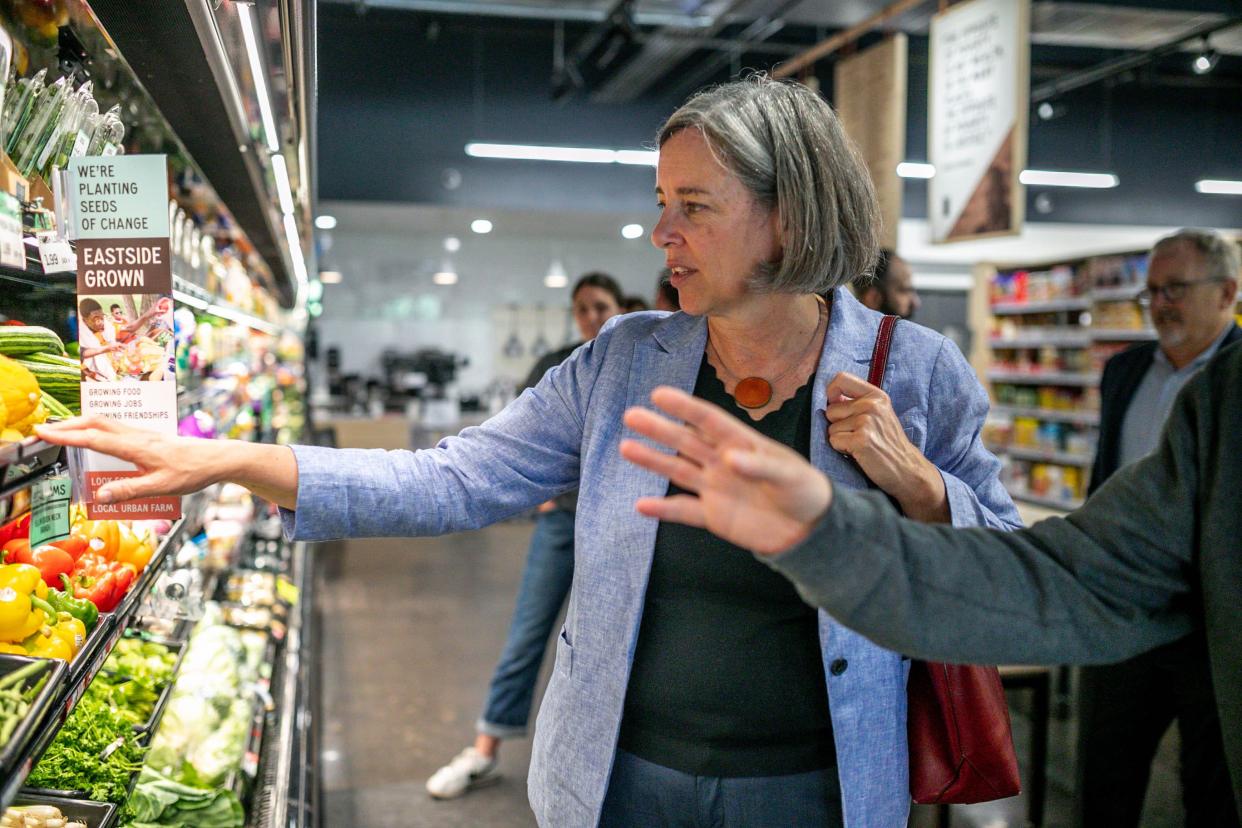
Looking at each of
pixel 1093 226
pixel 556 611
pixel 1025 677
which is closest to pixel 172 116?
pixel 556 611

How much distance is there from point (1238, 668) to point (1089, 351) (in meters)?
8.77

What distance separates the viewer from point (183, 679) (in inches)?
107

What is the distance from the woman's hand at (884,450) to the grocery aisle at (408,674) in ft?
8.92

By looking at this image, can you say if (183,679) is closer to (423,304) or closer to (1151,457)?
(1151,457)

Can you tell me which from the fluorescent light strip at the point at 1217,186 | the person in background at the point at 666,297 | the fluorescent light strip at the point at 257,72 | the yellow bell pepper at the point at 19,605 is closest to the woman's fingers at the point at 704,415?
the yellow bell pepper at the point at 19,605

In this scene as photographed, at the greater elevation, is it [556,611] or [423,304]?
[423,304]

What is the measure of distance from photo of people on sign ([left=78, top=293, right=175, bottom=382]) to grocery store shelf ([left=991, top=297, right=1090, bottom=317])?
9.01 meters

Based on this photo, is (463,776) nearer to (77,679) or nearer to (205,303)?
(205,303)

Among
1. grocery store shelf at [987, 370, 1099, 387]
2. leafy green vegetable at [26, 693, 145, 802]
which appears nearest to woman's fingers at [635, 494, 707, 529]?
leafy green vegetable at [26, 693, 145, 802]

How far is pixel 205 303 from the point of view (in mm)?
2824

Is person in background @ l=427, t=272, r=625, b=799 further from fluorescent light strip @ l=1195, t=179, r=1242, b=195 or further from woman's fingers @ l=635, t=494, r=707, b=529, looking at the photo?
fluorescent light strip @ l=1195, t=179, r=1242, b=195

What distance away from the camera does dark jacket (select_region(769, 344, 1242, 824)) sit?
0.98 m

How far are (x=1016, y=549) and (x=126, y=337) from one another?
3.59ft

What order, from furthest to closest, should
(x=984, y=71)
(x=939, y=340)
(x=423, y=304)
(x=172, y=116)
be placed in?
(x=423, y=304) < (x=984, y=71) < (x=172, y=116) < (x=939, y=340)
